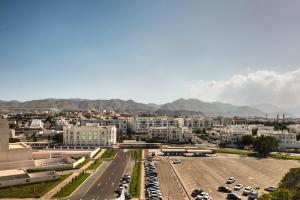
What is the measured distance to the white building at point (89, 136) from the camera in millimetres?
79000

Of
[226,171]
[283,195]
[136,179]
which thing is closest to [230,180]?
[226,171]

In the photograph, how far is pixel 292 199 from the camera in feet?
86.5

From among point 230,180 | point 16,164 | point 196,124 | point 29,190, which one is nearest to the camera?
point 29,190

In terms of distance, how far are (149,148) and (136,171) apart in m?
29.8

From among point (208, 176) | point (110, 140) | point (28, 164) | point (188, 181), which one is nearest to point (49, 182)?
point (28, 164)

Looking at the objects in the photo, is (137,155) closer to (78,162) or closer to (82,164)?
(82,164)

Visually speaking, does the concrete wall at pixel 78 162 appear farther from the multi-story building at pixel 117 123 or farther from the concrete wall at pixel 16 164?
the multi-story building at pixel 117 123

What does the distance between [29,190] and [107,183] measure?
30.6 feet

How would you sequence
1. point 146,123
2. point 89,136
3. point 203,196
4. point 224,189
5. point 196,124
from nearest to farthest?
1. point 203,196
2. point 224,189
3. point 89,136
4. point 146,123
5. point 196,124

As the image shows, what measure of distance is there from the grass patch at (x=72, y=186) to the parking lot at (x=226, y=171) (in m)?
12.4

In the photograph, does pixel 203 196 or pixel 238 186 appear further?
pixel 238 186

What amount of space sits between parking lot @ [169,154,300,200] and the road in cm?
785

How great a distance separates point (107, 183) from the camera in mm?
41594

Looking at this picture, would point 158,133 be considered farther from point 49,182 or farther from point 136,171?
point 49,182
